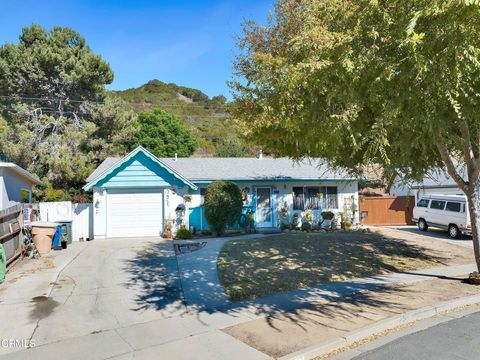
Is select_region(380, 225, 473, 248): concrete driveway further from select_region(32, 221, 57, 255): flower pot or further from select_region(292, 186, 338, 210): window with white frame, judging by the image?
select_region(32, 221, 57, 255): flower pot

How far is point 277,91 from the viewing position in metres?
7.58

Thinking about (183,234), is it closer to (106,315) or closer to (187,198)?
(187,198)

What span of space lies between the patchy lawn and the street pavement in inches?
139

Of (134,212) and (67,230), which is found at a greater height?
(134,212)

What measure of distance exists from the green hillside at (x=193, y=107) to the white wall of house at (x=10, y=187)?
89.5 feet

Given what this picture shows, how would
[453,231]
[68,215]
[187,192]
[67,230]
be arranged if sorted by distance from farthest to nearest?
[187,192]
[453,231]
[68,215]
[67,230]

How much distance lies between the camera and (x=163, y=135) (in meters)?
40.2

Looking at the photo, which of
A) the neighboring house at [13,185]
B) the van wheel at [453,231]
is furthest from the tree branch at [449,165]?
the neighboring house at [13,185]

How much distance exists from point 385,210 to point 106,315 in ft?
67.1

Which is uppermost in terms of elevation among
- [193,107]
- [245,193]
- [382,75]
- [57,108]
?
[193,107]

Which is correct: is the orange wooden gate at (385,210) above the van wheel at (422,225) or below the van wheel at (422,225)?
above

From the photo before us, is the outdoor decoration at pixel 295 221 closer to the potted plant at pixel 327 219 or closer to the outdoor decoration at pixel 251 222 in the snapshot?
the potted plant at pixel 327 219

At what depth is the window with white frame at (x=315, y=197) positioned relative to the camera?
20.8m

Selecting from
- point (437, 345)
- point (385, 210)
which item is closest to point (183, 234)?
point (437, 345)
